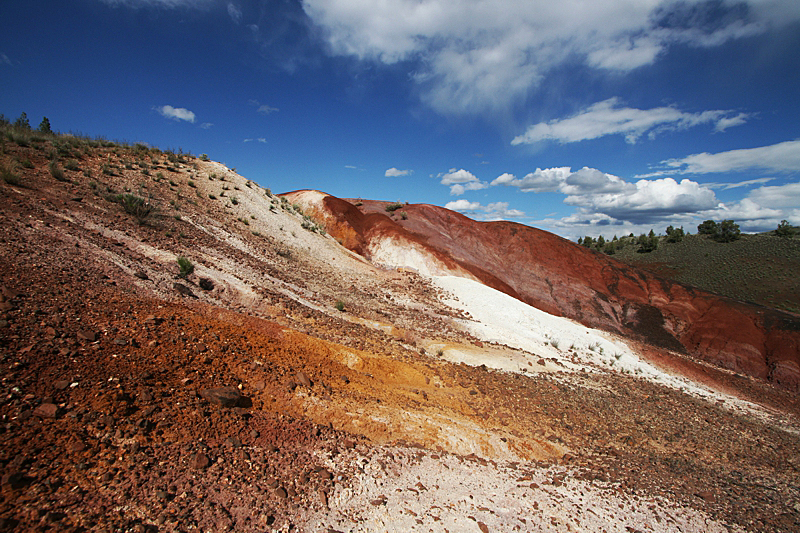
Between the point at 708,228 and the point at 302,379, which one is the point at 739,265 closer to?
the point at 708,228

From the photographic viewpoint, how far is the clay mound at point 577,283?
21797mm

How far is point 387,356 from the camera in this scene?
853 cm

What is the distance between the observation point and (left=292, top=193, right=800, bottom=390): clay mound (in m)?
21.8

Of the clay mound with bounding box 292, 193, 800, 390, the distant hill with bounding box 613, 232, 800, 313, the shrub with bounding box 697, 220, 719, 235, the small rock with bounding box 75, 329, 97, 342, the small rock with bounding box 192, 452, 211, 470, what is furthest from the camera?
the shrub with bounding box 697, 220, 719, 235

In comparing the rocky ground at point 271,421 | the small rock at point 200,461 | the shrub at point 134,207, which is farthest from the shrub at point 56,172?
the small rock at point 200,461

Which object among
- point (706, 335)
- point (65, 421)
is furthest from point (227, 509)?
point (706, 335)

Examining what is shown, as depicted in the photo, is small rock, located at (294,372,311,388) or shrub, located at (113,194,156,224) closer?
small rock, located at (294,372,311,388)

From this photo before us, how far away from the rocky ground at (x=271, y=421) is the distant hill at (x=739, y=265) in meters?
38.9

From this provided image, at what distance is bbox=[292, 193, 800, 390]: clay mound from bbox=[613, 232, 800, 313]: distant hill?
17.3 metres

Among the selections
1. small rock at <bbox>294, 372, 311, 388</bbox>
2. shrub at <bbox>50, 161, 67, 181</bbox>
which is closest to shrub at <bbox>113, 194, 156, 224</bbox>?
shrub at <bbox>50, 161, 67, 181</bbox>

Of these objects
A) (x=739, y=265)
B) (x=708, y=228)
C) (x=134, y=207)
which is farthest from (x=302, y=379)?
(x=708, y=228)

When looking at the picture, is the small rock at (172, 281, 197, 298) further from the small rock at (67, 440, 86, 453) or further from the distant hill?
the distant hill

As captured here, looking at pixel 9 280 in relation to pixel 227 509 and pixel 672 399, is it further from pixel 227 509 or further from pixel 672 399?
pixel 672 399

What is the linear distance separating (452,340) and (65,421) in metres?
10.3
